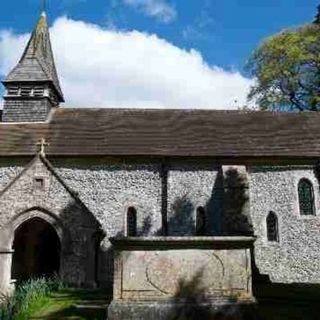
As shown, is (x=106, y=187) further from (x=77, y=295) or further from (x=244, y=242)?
(x=244, y=242)

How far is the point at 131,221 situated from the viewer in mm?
21031

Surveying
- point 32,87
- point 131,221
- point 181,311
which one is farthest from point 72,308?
point 32,87

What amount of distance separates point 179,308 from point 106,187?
490 inches

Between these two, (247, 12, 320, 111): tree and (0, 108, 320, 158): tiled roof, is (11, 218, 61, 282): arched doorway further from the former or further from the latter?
(247, 12, 320, 111): tree

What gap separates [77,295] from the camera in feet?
44.2

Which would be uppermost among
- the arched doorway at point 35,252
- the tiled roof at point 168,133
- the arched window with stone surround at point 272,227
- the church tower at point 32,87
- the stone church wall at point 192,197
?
the church tower at point 32,87

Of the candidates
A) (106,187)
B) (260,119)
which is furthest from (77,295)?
(260,119)

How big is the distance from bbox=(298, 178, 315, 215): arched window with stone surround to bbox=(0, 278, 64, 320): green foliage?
1234 cm

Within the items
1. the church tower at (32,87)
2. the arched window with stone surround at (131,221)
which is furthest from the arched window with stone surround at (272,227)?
the church tower at (32,87)

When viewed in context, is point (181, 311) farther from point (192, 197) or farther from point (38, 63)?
point (38, 63)

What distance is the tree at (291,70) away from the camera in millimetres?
A: 34656

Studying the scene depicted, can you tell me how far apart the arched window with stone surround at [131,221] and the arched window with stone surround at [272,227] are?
6.38 m


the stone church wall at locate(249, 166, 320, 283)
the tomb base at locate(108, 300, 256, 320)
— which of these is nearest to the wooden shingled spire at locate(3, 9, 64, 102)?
the stone church wall at locate(249, 166, 320, 283)

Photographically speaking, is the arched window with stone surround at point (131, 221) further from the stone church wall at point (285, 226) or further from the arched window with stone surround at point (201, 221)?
the stone church wall at point (285, 226)
